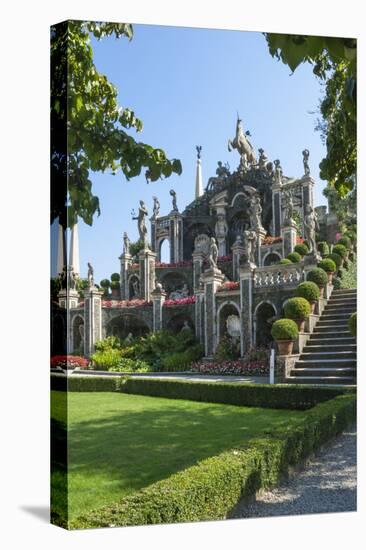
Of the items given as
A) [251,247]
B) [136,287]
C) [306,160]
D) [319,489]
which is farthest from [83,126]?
[319,489]

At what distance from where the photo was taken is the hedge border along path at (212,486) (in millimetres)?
6488

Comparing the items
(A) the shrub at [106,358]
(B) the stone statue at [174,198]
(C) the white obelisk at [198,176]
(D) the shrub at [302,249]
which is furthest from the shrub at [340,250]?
(A) the shrub at [106,358]

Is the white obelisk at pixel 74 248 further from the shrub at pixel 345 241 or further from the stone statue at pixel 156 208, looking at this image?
the shrub at pixel 345 241

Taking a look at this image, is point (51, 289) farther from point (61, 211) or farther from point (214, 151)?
point (214, 151)

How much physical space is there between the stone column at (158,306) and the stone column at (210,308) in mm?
692

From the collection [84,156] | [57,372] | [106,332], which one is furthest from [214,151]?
[57,372]

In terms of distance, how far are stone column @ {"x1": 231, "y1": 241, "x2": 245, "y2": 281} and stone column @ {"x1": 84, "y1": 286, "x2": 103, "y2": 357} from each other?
8.81 ft

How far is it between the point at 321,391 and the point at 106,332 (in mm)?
3757

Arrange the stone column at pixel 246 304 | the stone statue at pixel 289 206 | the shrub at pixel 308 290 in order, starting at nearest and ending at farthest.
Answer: the stone column at pixel 246 304 < the stone statue at pixel 289 206 < the shrub at pixel 308 290

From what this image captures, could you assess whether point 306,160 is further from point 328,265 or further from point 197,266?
point 197,266

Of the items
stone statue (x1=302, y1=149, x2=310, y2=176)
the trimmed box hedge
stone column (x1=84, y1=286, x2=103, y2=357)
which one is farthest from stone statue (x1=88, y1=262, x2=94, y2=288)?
stone statue (x1=302, y1=149, x2=310, y2=176)

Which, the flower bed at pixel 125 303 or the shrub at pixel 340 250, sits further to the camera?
the shrub at pixel 340 250

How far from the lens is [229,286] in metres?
9.65

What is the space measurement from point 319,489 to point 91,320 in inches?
144
